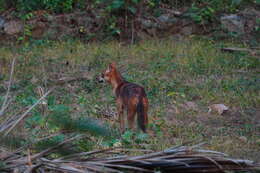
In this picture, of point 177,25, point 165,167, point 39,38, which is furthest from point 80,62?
point 165,167

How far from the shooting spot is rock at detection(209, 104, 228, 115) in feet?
29.4

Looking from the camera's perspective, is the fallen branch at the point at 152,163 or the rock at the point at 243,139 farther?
the rock at the point at 243,139

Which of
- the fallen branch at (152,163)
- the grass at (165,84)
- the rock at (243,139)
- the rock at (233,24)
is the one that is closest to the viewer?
the fallen branch at (152,163)

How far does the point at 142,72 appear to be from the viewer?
439 inches

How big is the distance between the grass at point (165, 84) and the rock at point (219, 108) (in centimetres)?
10

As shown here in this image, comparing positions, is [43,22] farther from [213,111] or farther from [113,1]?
[213,111]

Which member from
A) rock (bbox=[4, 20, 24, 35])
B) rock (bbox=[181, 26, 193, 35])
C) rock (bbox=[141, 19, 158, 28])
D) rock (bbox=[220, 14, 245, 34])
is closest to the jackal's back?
rock (bbox=[141, 19, 158, 28])

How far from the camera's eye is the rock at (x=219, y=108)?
8.95 meters

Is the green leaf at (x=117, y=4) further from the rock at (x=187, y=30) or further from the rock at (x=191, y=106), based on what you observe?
the rock at (x=191, y=106)

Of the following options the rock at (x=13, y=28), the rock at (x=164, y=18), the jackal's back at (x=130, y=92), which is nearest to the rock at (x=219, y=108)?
the jackal's back at (x=130, y=92)

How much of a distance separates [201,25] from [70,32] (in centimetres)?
339

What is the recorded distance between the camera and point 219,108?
29.5 ft

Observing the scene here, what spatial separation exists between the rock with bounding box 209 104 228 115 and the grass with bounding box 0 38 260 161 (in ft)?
0.32

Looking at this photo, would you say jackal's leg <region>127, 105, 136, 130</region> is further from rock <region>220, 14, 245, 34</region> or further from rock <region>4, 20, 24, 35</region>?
rock <region>4, 20, 24, 35</region>
